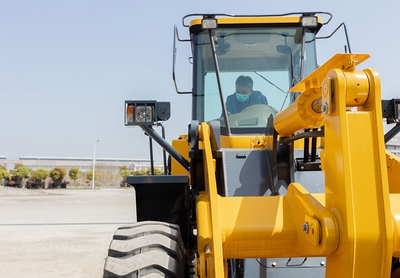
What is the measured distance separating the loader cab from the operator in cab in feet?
0.08

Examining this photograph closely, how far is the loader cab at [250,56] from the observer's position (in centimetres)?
435

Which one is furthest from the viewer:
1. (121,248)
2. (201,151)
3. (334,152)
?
(201,151)

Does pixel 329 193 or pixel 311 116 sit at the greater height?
pixel 311 116

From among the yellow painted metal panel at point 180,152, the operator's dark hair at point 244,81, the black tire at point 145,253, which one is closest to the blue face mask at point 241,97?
the operator's dark hair at point 244,81

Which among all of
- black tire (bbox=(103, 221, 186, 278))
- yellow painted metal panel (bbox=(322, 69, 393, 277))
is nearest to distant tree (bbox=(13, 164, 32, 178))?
black tire (bbox=(103, 221, 186, 278))

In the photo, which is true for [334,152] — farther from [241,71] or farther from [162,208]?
[241,71]

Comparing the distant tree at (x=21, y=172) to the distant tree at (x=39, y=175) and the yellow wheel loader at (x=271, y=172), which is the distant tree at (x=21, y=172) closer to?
the distant tree at (x=39, y=175)

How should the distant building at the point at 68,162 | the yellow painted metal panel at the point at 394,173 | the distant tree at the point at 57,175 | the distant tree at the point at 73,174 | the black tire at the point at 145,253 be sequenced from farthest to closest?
the distant building at the point at 68,162
the distant tree at the point at 73,174
the distant tree at the point at 57,175
the yellow painted metal panel at the point at 394,173
the black tire at the point at 145,253

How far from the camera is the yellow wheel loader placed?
6.02 feet

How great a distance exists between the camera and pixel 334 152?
1.93 meters

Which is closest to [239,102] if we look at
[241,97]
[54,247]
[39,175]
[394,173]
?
[241,97]

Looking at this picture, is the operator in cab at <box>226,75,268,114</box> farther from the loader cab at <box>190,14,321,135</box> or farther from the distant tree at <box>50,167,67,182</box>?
the distant tree at <box>50,167,67,182</box>

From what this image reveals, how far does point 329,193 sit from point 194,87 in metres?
2.73

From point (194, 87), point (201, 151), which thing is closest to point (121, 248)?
point (201, 151)
